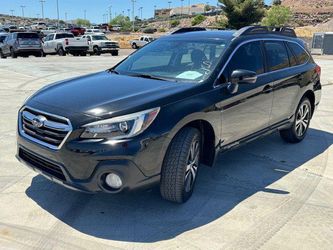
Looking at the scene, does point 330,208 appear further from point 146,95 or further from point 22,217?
point 22,217

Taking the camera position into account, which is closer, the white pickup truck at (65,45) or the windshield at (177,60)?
the windshield at (177,60)

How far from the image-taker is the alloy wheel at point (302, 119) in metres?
6.15

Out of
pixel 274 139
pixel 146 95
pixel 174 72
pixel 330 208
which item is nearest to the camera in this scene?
pixel 146 95

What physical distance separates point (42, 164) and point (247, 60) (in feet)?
8.80

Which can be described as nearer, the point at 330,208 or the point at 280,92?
the point at 330,208

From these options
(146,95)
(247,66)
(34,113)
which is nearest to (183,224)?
(146,95)

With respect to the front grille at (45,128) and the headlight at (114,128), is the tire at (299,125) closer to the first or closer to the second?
the headlight at (114,128)

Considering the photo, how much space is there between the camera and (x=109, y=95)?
12.3ft

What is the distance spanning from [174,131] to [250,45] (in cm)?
193

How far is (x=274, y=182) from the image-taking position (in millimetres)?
4668

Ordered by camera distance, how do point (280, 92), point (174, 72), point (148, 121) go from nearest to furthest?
point (148, 121)
point (174, 72)
point (280, 92)

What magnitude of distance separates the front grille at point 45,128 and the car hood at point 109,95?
13 centimetres

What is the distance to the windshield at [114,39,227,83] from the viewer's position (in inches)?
173

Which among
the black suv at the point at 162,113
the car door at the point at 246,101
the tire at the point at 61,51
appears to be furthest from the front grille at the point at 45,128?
the tire at the point at 61,51
